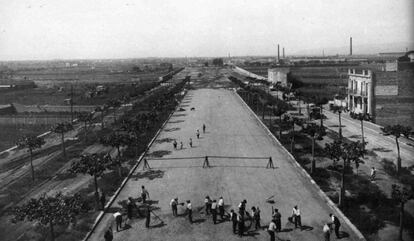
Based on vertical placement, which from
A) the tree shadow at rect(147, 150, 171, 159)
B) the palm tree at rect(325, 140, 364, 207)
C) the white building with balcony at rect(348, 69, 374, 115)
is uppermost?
the white building with balcony at rect(348, 69, 374, 115)

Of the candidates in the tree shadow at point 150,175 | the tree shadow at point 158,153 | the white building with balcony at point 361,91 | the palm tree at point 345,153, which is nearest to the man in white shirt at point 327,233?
the palm tree at point 345,153

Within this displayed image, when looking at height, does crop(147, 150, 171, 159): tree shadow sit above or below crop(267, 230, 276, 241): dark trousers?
above

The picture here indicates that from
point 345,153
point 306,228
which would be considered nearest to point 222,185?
point 306,228

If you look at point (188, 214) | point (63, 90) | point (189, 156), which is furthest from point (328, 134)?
point (63, 90)

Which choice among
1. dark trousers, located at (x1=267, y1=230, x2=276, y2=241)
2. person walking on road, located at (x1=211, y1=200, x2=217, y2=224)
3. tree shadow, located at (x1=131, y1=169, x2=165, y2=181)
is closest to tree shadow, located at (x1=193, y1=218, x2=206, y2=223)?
person walking on road, located at (x1=211, y1=200, x2=217, y2=224)

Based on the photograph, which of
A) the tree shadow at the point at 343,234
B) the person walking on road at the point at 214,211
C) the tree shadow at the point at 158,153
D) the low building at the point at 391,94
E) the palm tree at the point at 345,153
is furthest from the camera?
the low building at the point at 391,94

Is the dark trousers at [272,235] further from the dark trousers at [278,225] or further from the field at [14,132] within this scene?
the field at [14,132]

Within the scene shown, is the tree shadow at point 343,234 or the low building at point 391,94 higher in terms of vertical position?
the low building at point 391,94

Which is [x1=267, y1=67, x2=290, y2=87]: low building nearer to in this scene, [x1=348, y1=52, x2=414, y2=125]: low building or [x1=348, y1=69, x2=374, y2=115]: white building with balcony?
[x1=348, y1=69, x2=374, y2=115]: white building with balcony
